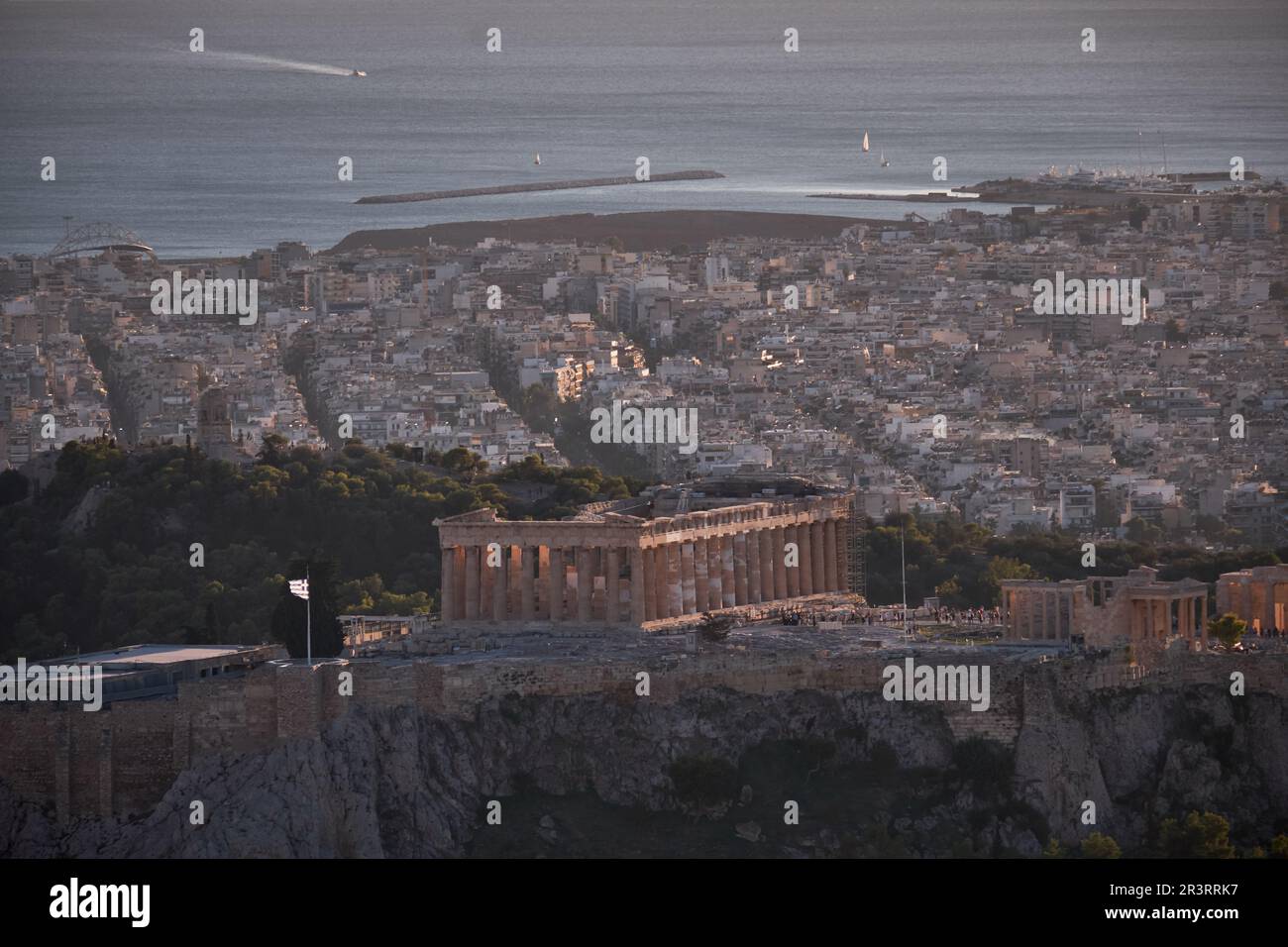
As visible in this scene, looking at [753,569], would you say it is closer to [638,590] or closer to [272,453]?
[638,590]

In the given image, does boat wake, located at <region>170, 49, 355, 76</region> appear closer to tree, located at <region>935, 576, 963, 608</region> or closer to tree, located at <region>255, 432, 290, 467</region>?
tree, located at <region>255, 432, 290, 467</region>

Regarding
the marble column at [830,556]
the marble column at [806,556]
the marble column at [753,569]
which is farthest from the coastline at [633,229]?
the marble column at [753,569]

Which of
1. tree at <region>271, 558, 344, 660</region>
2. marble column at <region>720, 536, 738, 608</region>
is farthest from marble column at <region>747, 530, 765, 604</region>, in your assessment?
tree at <region>271, 558, 344, 660</region>

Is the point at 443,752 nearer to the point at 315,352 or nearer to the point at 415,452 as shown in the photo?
the point at 415,452

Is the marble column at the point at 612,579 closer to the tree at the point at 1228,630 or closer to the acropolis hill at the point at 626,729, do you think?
the acropolis hill at the point at 626,729

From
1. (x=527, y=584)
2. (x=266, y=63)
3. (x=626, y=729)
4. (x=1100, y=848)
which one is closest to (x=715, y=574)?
(x=527, y=584)
